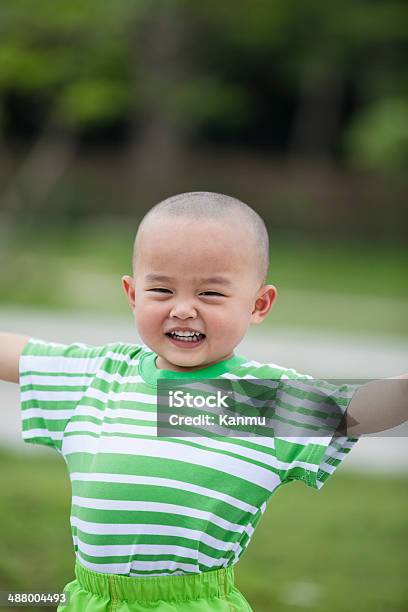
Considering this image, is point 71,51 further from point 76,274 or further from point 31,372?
point 31,372

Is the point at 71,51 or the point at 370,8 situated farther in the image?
the point at 370,8

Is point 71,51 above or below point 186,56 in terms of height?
below

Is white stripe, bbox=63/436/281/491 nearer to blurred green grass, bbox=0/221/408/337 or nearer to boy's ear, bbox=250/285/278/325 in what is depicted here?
boy's ear, bbox=250/285/278/325

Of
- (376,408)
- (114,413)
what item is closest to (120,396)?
(114,413)

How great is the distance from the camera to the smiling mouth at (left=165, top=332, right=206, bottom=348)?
1.94 m

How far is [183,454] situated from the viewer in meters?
1.91

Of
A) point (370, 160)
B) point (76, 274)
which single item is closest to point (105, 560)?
point (76, 274)

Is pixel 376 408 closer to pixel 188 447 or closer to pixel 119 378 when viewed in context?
pixel 188 447

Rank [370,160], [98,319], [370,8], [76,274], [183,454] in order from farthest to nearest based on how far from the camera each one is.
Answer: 1. [370,8]
2. [370,160]
3. [76,274]
4. [98,319]
5. [183,454]

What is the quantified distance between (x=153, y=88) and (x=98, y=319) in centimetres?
1570

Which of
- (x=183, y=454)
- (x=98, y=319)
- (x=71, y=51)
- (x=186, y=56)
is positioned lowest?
(x=183, y=454)

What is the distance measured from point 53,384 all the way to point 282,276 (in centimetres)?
1375

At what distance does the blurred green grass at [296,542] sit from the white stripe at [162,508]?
1524 millimetres

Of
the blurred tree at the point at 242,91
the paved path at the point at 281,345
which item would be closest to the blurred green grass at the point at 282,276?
the paved path at the point at 281,345
